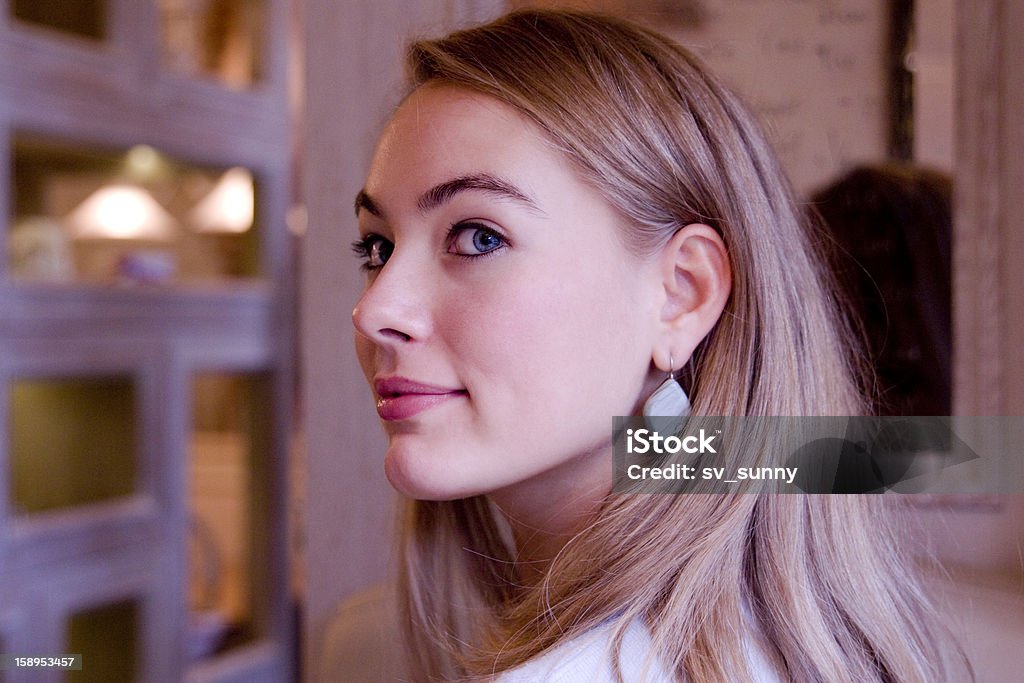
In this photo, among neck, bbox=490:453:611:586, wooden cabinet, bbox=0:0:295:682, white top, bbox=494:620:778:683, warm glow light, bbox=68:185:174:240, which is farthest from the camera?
warm glow light, bbox=68:185:174:240

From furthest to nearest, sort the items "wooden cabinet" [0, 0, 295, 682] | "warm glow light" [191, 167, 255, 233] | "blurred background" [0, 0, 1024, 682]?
"warm glow light" [191, 167, 255, 233] < "wooden cabinet" [0, 0, 295, 682] < "blurred background" [0, 0, 1024, 682]

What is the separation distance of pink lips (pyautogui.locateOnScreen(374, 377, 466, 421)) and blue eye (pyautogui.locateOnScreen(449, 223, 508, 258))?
0.09 m

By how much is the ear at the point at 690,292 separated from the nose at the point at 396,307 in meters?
0.16

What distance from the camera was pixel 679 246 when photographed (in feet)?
1.89

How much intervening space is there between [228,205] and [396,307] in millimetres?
883

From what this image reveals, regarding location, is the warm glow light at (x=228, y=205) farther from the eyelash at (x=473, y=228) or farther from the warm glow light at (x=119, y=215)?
the eyelash at (x=473, y=228)

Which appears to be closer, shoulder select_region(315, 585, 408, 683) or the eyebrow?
the eyebrow

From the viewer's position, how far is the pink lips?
553 mm

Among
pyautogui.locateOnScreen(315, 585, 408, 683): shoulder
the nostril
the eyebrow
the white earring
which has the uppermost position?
the eyebrow

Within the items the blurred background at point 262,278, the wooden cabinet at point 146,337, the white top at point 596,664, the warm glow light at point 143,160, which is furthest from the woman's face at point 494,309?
the warm glow light at point 143,160

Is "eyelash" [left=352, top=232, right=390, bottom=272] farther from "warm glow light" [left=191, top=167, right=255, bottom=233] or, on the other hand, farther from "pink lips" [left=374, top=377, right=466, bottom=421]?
"warm glow light" [left=191, top=167, right=255, bottom=233]

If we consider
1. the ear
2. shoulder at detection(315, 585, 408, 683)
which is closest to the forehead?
the ear

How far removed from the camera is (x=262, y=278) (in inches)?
53.1

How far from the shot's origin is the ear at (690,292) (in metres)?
0.58
